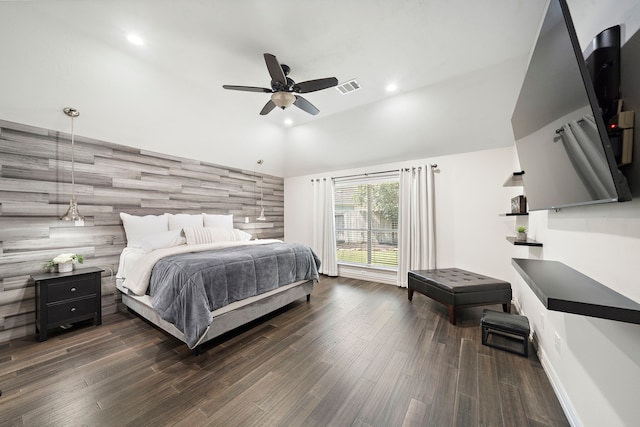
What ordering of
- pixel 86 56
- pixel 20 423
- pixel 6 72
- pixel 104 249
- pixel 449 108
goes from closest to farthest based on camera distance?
1. pixel 20 423
2. pixel 6 72
3. pixel 86 56
4. pixel 104 249
5. pixel 449 108

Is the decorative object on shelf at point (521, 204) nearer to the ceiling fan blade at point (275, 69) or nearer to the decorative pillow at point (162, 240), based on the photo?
the ceiling fan blade at point (275, 69)

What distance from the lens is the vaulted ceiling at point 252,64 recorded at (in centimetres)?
228

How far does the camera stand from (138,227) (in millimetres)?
3270

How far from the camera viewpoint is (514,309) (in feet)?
10.5

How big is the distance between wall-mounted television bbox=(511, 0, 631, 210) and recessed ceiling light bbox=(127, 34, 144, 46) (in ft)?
11.9

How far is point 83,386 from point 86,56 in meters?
3.35

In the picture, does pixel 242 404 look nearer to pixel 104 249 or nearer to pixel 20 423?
pixel 20 423

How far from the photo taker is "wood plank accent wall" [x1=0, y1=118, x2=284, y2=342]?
246cm

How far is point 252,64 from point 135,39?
1283 millimetres

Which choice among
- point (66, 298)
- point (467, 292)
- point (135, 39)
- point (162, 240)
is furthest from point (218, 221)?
point (467, 292)

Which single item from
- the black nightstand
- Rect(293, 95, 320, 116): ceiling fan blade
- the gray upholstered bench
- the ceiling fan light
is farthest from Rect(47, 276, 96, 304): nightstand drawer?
the gray upholstered bench

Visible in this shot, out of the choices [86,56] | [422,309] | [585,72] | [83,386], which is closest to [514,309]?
[422,309]

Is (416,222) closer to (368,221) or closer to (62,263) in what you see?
(368,221)

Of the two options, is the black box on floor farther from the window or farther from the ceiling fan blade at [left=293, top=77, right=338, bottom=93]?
the ceiling fan blade at [left=293, top=77, right=338, bottom=93]
